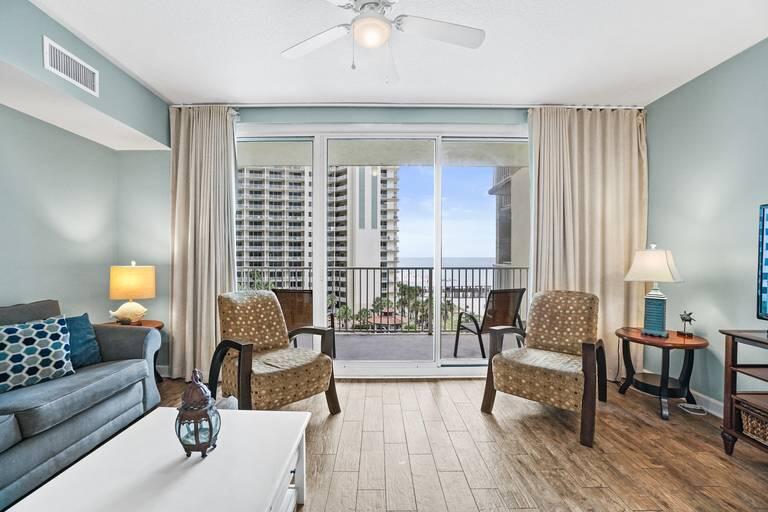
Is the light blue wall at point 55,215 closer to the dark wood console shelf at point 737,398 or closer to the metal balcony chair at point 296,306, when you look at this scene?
the metal balcony chair at point 296,306

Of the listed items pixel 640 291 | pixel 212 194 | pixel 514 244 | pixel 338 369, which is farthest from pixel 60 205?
pixel 640 291

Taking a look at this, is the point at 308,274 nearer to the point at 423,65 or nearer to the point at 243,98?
the point at 243,98

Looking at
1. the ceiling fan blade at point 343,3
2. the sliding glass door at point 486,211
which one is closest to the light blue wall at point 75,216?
the ceiling fan blade at point 343,3

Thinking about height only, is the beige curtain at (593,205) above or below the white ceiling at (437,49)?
below

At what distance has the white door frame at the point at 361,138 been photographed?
377 cm

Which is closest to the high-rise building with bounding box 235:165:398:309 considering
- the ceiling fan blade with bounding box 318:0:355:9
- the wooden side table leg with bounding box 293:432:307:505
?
the ceiling fan blade with bounding box 318:0:355:9

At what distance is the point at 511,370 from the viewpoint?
2775 millimetres

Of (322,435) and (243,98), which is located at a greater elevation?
(243,98)

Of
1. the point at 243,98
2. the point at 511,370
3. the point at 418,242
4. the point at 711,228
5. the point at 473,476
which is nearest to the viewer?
the point at 473,476

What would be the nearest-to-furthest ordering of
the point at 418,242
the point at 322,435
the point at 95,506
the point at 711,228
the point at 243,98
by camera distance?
the point at 95,506 < the point at 322,435 < the point at 711,228 < the point at 243,98 < the point at 418,242

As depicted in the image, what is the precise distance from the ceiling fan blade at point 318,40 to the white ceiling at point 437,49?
0.20 m

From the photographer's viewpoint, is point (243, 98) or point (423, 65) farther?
point (243, 98)

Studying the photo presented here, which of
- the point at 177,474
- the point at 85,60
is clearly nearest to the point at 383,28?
the point at 177,474

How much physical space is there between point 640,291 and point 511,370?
5.91 feet
